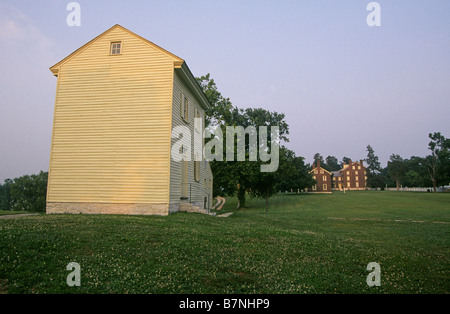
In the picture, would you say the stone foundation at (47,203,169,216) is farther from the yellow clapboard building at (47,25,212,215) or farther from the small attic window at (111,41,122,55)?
the small attic window at (111,41,122,55)

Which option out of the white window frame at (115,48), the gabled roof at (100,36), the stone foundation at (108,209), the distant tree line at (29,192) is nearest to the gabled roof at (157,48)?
the gabled roof at (100,36)

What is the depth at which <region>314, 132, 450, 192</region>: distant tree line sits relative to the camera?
6269cm

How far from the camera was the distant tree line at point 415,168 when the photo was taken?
206 feet

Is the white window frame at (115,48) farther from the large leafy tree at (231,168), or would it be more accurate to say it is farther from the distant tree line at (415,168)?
the distant tree line at (415,168)

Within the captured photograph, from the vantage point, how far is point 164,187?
14.8 meters

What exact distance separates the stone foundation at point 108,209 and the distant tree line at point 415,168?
214 ft

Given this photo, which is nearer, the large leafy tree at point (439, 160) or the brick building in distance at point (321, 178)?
the large leafy tree at point (439, 160)

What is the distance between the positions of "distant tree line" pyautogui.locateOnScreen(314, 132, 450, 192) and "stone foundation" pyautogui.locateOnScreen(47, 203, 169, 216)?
6526cm

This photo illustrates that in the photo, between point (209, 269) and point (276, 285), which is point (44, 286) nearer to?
point (209, 269)

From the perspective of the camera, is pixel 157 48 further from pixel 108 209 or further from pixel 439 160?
pixel 439 160

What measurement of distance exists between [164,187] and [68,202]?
5.56 meters

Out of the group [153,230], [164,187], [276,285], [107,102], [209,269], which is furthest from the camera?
[107,102]
